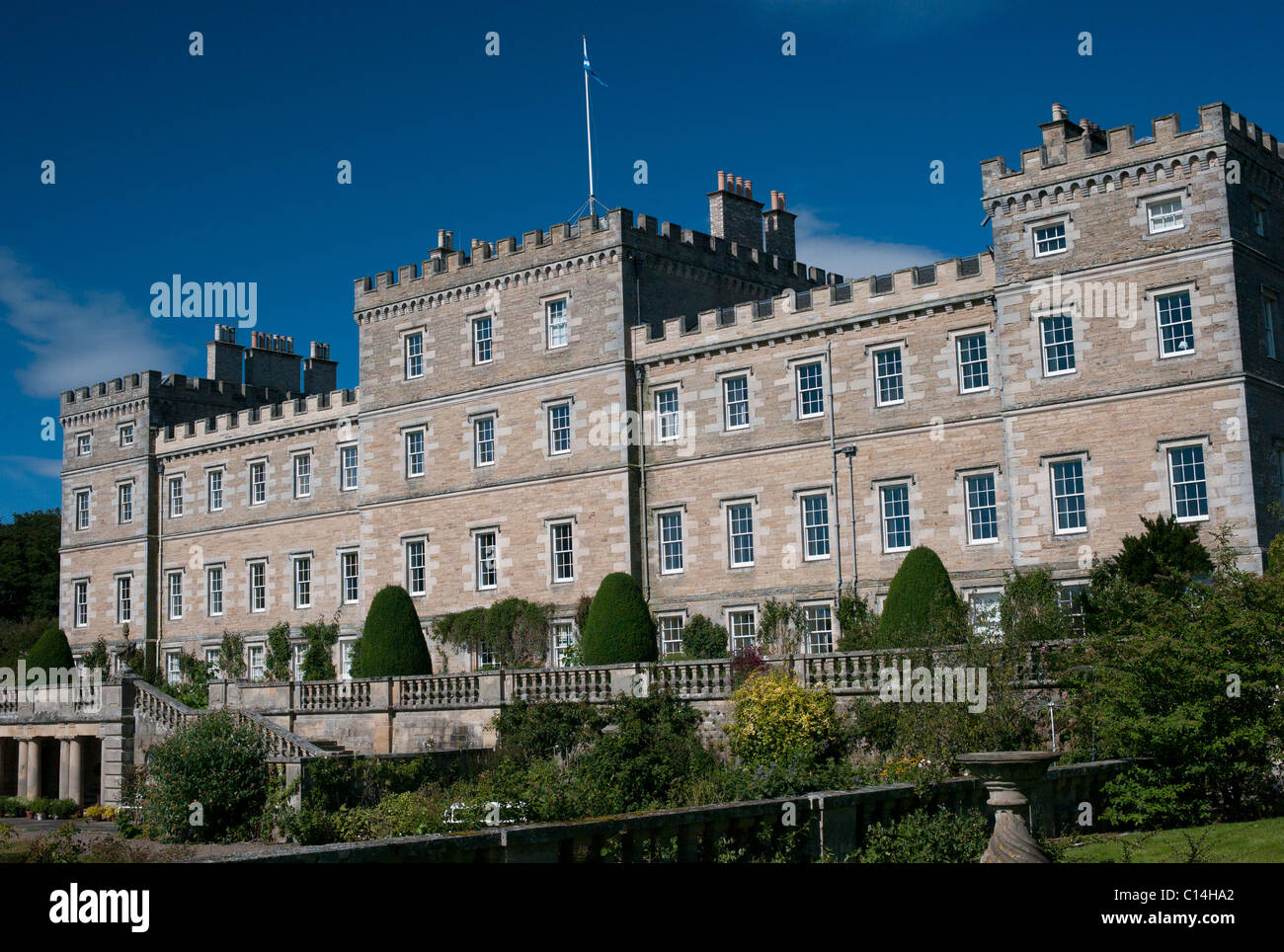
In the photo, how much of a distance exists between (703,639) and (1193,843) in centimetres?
2246

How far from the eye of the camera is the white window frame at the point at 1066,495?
98.4 ft

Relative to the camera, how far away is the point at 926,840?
13.4 meters

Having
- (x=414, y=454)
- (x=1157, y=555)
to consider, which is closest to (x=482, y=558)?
(x=414, y=454)

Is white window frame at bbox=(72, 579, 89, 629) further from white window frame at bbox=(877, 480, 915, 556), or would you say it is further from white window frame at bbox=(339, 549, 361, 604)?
white window frame at bbox=(877, 480, 915, 556)

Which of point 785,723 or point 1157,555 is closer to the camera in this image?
point 785,723

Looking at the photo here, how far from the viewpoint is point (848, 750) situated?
23516 mm

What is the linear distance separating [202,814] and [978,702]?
12719 mm

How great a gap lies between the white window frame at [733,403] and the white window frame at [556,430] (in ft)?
14.8

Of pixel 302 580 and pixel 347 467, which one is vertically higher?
pixel 347 467

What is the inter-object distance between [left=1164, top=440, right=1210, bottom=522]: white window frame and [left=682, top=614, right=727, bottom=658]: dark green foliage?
11.2 metres

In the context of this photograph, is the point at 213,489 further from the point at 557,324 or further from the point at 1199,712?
the point at 1199,712
